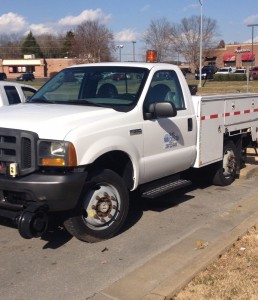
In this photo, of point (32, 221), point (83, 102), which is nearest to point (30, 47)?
point (83, 102)

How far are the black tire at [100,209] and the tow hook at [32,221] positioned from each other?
0.39 metres

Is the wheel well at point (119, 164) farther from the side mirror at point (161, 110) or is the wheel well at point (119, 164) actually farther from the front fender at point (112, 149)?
the side mirror at point (161, 110)

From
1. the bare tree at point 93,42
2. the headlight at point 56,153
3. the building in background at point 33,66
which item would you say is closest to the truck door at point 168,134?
the headlight at point 56,153

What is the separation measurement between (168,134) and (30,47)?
400 ft

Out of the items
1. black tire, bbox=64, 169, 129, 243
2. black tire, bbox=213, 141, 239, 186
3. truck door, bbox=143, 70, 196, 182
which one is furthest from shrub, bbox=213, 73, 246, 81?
black tire, bbox=64, 169, 129, 243

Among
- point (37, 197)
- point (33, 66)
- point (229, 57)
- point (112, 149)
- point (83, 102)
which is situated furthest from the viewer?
point (33, 66)

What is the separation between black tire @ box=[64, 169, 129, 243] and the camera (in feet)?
15.6

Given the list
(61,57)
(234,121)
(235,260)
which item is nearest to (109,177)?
(235,260)

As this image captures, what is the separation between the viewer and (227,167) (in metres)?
7.82

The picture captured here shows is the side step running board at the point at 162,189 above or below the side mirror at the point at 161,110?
below

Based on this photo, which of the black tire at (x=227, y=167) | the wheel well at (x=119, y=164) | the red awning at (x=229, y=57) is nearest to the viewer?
the wheel well at (x=119, y=164)

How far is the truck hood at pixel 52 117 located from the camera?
4488 millimetres

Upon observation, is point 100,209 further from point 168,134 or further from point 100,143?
point 168,134

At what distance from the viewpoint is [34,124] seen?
4559mm
